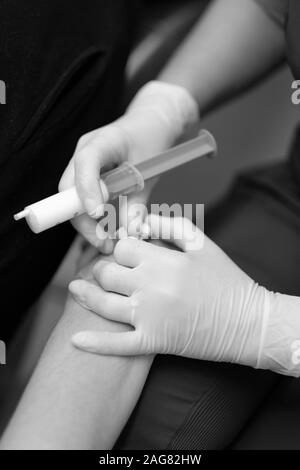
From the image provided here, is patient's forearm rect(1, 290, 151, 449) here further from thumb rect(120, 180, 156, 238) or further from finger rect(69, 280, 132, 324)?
thumb rect(120, 180, 156, 238)

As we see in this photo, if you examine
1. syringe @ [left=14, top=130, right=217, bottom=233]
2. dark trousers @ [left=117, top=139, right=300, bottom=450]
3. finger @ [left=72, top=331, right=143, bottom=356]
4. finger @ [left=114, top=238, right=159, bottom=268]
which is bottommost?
dark trousers @ [left=117, top=139, right=300, bottom=450]

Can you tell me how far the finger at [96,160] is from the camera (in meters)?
0.76

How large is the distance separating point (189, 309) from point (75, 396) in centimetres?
18

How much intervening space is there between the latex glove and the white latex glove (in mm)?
68

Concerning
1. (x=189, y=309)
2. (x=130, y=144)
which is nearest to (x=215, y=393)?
(x=189, y=309)

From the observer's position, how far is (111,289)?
0.77 meters

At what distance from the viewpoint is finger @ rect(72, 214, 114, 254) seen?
0.83m

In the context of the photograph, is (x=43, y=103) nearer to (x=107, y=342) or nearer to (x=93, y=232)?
(x=93, y=232)

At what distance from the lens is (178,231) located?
0.81 metres

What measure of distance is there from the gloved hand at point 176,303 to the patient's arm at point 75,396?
2 centimetres

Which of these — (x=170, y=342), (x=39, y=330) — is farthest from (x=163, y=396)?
(x=39, y=330)

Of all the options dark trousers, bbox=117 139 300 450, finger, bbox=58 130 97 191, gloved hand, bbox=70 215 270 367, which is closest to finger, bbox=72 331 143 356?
gloved hand, bbox=70 215 270 367

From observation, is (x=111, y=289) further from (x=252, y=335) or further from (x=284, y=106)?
(x=284, y=106)
